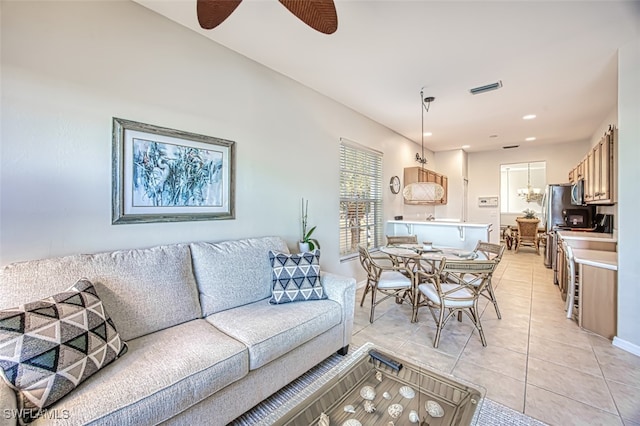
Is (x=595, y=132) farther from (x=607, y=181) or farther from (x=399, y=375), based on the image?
(x=399, y=375)

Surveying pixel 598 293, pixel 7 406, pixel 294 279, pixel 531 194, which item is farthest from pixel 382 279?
pixel 531 194

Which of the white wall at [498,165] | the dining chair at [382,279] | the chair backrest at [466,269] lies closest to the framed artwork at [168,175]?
the dining chair at [382,279]

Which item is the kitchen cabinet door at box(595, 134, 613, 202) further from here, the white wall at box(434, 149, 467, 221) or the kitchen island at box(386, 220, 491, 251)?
the white wall at box(434, 149, 467, 221)

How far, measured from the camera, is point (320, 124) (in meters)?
3.56

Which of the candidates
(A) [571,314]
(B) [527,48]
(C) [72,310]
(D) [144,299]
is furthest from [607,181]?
(C) [72,310]

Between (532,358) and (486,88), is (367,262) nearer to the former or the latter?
(532,358)

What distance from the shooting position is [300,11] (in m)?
1.49

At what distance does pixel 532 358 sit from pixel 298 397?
1996mm

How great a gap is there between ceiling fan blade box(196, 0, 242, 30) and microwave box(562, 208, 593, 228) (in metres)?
5.92

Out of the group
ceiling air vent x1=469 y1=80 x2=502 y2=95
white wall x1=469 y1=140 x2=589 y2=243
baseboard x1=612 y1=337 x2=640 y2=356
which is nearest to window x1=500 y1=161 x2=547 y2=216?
white wall x1=469 y1=140 x2=589 y2=243

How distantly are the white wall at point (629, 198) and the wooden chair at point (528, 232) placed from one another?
536cm

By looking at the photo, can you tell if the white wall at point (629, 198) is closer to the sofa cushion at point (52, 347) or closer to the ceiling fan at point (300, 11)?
the ceiling fan at point (300, 11)

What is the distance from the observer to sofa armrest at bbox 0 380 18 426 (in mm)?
922

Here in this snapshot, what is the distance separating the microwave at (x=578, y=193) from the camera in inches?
171
